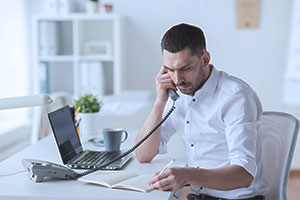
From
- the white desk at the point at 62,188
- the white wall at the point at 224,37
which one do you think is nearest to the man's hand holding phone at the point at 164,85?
the white desk at the point at 62,188

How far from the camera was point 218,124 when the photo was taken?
5.47 ft

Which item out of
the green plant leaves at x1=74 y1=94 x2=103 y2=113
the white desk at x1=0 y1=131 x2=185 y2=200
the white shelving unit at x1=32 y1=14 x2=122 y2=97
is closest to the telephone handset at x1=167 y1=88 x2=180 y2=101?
the white desk at x1=0 y1=131 x2=185 y2=200

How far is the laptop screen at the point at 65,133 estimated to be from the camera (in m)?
1.58

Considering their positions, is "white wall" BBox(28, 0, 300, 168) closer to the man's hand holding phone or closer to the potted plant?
the potted plant

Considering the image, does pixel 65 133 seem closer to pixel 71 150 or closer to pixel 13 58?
pixel 71 150

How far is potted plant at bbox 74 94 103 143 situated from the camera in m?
2.14

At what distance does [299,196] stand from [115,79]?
74.4 inches

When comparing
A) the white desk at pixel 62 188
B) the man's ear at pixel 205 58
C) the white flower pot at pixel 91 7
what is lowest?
the white desk at pixel 62 188

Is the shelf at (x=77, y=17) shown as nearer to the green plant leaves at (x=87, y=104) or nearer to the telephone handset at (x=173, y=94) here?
the green plant leaves at (x=87, y=104)

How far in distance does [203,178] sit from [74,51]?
2.57 meters

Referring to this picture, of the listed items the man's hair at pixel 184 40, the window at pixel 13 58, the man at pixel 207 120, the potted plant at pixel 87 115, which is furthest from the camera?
the window at pixel 13 58

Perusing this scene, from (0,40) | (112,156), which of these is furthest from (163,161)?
(0,40)

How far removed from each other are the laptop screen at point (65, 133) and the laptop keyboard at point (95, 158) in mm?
57

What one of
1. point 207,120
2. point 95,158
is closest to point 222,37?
point 207,120
